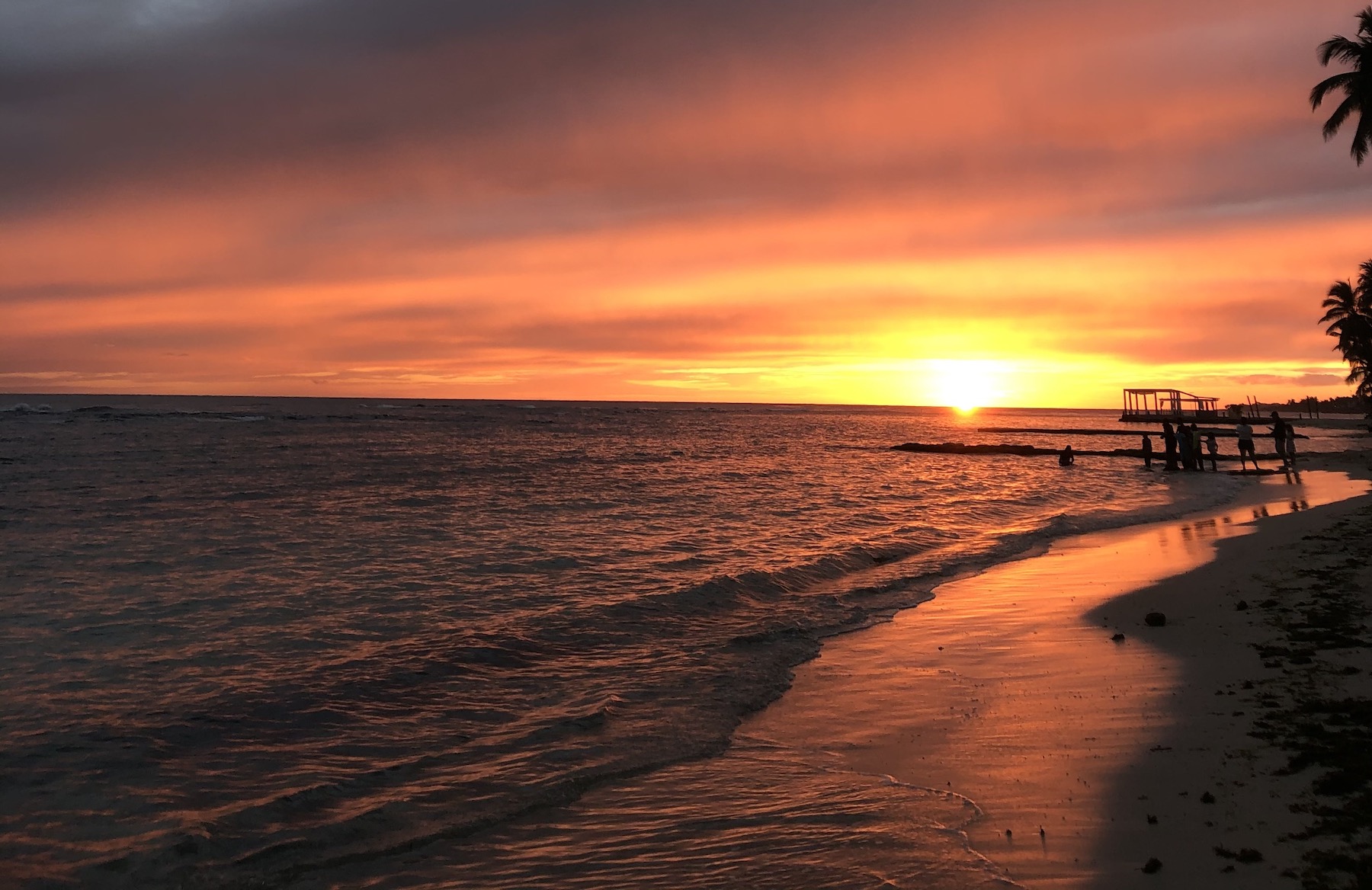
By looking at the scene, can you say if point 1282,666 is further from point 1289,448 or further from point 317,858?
point 1289,448

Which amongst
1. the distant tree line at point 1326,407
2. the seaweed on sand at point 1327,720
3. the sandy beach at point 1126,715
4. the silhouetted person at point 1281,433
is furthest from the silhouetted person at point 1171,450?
the distant tree line at point 1326,407

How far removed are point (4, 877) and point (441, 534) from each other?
16205mm

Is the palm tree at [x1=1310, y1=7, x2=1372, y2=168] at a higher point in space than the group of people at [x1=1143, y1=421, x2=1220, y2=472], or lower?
higher

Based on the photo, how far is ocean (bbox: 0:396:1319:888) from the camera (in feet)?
20.9

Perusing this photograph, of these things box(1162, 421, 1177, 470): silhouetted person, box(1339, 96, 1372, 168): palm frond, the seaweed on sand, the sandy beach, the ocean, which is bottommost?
the ocean

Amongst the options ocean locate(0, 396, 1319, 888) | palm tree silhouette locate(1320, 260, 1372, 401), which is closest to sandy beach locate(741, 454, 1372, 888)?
ocean locate(0, 396, 1319, 888)

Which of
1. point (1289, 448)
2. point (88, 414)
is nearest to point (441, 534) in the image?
point (1289, 448)

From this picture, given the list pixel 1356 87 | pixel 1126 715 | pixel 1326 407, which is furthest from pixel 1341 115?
pixel 1326 407

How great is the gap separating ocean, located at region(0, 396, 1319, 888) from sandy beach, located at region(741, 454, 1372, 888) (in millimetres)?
586

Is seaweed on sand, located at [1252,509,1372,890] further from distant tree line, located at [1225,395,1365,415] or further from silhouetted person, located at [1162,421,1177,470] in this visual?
distant tree line, located at [1225,395,1365,415]

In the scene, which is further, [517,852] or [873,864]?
[517,852]

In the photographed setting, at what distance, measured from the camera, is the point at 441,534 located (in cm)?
2219

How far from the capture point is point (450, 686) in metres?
10.5

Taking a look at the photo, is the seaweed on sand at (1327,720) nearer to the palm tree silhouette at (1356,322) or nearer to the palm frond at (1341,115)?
the palm frond at (1341,115)
